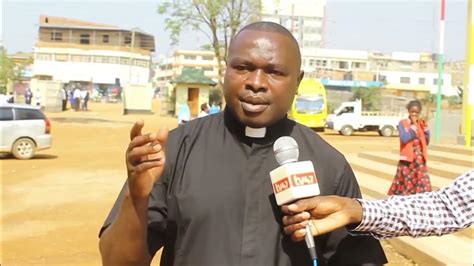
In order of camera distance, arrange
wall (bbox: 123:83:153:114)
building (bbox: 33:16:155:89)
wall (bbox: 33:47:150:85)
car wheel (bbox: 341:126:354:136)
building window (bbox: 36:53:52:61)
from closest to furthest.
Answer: car wheel (bbox: 341:126:354:136)
wall (bbox: 123:83:153:114)
building window (bbox: 36:53:52:61)
wall (bbox: 33:47:150:85)
building (bbox: 33:16:155:89)

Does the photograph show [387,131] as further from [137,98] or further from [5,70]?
[5,70]

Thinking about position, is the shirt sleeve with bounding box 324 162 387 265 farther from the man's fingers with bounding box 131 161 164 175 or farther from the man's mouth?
the man's fingers with bounding box 131 161 164 175

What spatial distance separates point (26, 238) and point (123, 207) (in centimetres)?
641

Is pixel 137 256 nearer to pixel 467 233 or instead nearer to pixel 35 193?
pixel 467 233

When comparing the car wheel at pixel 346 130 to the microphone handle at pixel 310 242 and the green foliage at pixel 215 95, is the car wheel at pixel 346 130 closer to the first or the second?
the green foliage at pixel 215 95

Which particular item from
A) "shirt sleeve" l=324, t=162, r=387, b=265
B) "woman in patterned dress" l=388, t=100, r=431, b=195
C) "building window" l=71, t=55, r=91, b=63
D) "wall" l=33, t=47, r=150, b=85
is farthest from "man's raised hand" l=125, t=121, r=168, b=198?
"building window" l=71, t=55, r=91, b=63

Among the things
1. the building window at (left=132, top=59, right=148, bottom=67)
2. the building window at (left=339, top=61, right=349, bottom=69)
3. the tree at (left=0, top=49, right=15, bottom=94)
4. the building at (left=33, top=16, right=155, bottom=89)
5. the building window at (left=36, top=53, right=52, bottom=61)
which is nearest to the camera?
the tree at (left=0, top=49, right=15, bottom=94)

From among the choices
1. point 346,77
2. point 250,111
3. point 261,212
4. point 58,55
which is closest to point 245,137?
point 250,111

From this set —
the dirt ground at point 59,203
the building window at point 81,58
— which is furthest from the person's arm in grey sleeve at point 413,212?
the building window at point 81,58

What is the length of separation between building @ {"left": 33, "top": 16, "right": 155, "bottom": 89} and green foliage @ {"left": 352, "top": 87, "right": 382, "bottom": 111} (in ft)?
105

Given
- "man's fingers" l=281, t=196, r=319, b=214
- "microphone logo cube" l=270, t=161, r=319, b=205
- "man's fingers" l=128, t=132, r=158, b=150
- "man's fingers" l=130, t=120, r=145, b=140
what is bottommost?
"man's fingers" l=281, t=196, r=319, b=214

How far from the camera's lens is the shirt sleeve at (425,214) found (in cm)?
185

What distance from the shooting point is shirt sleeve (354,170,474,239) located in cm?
185

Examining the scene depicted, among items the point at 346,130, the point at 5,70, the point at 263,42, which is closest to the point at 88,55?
the point at 5,70
